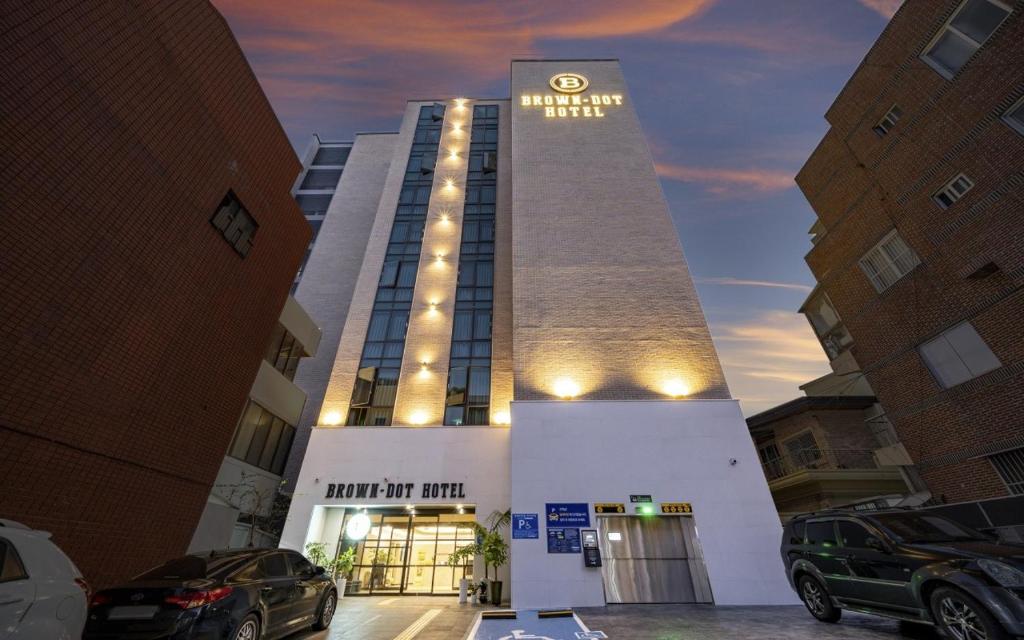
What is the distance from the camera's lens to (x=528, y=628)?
8.29 meters

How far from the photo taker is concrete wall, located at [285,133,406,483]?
22.6 meters

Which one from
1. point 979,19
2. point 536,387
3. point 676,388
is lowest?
point 676,388

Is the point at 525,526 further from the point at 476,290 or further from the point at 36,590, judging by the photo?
the point at 476,290

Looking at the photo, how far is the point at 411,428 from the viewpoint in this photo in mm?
17750

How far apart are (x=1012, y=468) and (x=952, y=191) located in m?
10.7

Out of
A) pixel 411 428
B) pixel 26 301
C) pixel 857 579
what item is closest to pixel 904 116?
pixel 857 579

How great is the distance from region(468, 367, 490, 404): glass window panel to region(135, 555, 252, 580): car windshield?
43.3ft

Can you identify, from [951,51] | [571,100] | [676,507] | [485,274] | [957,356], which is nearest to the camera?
[676,507]

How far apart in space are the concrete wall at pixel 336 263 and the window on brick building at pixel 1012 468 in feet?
93.2

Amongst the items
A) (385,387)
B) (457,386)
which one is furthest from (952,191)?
(385,387)

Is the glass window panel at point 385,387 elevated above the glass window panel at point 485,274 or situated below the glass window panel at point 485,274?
below

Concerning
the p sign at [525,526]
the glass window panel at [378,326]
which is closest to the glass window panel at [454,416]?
the glass window panel at [378,326]

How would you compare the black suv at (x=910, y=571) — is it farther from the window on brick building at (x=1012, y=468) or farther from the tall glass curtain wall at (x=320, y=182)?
the tall glass curtain wall at (x=320, y=182)

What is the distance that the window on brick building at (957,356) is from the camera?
14883 mm
